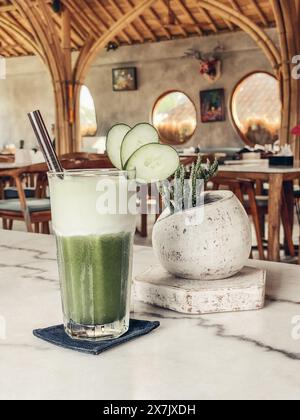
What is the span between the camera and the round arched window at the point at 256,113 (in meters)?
12.9

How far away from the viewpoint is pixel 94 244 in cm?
84

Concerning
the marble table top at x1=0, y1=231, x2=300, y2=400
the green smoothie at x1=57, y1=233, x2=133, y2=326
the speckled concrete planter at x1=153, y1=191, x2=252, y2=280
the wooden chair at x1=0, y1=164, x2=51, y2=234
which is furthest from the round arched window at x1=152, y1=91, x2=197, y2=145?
the green smoothie at x1=57, y1=233, x2=133, y2=326

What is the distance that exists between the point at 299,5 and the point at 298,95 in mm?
1332

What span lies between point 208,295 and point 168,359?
22 centimetres

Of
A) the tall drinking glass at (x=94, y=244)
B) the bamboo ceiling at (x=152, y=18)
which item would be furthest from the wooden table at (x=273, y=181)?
the bamboo ceiling at (x=152, y=18)

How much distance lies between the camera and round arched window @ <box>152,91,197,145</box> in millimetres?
13977

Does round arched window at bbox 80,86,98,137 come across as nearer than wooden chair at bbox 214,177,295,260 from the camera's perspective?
No

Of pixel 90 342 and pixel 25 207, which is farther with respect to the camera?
pixel 25 207

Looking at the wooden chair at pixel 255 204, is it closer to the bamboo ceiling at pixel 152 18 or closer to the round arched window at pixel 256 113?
the bamboo ceiling at pixel 152 18

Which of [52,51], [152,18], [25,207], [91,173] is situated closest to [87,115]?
[152,18]

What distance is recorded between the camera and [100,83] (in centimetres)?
1468

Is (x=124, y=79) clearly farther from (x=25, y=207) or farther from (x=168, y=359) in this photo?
(x=168, y=359)

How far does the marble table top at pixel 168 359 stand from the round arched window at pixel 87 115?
47.5 ft

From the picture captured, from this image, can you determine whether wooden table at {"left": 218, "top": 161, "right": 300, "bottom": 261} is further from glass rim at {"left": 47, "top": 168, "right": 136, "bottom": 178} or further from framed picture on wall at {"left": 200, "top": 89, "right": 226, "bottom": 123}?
framed picture on wall at {"left": 200, "top": 89, "right": 226, "bottom": 123}
